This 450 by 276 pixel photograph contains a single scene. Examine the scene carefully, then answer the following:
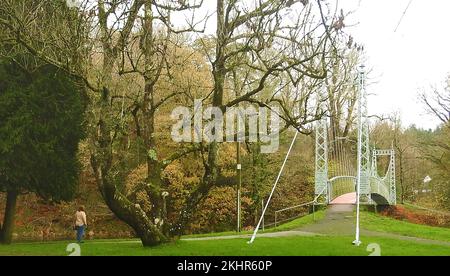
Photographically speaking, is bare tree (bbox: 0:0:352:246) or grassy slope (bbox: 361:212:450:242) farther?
grassy slope (bbox: 361:212:450:242)

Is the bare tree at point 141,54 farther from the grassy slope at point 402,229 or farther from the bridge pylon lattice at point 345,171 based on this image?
the bridge pylon lattice at point 345,171

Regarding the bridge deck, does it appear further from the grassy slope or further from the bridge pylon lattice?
the grassy slope

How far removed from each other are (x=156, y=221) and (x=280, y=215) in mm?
16470

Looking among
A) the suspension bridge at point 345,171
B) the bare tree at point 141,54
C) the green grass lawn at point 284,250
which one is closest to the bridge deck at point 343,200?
the suspension bridge at point 345,171

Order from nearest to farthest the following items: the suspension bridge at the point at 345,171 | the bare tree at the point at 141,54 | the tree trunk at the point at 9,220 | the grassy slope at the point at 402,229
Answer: the bare tree at the point at 141,54, the grassy slope at the point at 402,229, the tree trunk at the point at 9,220, the suspension bridge at the point at 345,171

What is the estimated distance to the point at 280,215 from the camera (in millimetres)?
26812

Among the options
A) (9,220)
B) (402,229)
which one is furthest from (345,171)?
(9,220)

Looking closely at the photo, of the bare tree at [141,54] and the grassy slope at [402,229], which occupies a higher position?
the bare tree at [141,54]

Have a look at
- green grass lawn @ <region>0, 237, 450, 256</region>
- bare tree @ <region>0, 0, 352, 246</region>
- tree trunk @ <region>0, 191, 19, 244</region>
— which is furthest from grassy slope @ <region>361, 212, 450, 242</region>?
tree trunk @ <region>0, 191, 19, 244</region>

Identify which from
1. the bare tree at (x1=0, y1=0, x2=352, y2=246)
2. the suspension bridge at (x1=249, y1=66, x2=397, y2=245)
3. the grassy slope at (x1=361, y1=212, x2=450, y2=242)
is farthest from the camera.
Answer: the suspension bridge at (x1=249, y1=66, x2=397, y2=245)

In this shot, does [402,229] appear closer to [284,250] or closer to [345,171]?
[284,250]

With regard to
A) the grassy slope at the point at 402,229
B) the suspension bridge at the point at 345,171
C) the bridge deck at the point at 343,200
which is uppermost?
the suspension bridge at the point at 345,171

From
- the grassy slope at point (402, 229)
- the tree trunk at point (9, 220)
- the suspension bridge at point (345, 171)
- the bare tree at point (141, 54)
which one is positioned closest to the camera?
the bare tree at point (141, 54)
